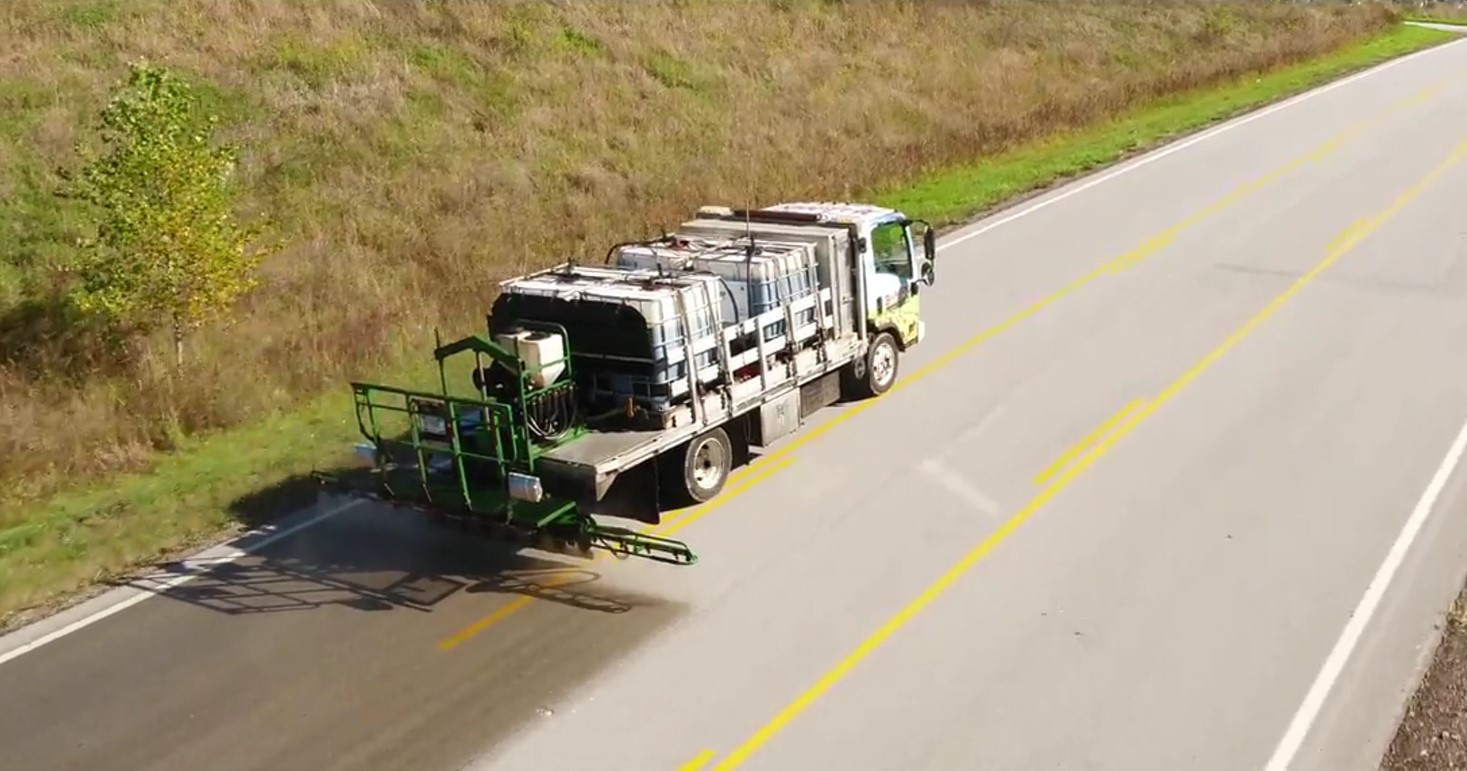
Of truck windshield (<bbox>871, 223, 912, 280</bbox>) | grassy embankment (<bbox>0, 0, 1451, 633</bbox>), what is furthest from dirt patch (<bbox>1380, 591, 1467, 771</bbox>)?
grassy embankment (<bbox>0, 0, 1451, 633</bbox>)

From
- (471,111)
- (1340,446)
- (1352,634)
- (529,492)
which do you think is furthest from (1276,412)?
(471,111)

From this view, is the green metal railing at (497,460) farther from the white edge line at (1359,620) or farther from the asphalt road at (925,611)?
the white edge line at (1359,620)

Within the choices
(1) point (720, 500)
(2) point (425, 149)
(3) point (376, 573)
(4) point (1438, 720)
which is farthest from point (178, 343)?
(4) point (1438, 720)

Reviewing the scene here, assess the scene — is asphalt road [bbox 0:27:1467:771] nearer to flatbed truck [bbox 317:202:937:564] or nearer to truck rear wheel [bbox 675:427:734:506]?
truck rear wheel [bbox 675:427:734:506]

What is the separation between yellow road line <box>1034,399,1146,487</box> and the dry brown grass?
9.00 meters

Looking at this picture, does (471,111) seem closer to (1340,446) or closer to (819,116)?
A: (819,116)

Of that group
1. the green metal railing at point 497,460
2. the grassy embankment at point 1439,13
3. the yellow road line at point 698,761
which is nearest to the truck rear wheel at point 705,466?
the green metal railing at point 497,460

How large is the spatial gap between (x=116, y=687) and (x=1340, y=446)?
12318 mm

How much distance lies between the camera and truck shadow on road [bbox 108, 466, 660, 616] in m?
11.8

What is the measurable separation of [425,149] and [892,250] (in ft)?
46.1

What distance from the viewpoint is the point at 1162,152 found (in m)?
31.2

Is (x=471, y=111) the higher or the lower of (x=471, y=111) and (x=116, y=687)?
the higher

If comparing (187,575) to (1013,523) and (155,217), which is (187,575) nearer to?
(155,217)

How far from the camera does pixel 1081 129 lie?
113ft
